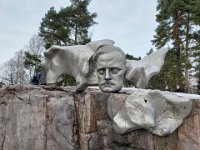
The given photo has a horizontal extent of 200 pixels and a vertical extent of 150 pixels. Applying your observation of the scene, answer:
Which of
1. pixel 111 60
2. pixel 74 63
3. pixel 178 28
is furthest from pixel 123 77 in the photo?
pixel 178 28

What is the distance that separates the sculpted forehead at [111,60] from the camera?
182 inches

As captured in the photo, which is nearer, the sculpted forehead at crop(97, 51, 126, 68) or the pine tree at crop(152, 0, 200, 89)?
the sculpted forehead at crop(97, 51, 126, 68)

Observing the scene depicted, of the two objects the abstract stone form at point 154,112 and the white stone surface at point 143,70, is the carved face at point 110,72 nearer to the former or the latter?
the white stone surface at point 143,70

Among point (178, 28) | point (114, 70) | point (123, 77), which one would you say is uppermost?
point (178, 28)

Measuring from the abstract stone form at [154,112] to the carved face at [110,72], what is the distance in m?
0.69

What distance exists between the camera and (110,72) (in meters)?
4.64

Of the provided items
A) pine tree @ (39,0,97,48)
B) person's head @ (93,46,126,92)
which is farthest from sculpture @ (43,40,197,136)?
pine tree @ (39,0,97,48)

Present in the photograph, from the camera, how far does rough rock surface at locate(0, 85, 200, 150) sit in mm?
3803

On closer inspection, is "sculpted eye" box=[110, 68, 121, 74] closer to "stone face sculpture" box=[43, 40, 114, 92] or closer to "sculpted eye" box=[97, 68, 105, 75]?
"sculpted eye" box=[97, 68, 105, 75]

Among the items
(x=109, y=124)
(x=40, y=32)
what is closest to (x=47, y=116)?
(x=109, y=124)

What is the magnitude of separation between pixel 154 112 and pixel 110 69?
1.10m

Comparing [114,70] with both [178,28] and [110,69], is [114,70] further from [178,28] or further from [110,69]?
[178,28]

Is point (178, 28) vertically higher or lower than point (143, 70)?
higher

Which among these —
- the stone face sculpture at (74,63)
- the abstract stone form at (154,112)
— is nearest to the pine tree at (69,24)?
the stone face sculpture at (74,63)
